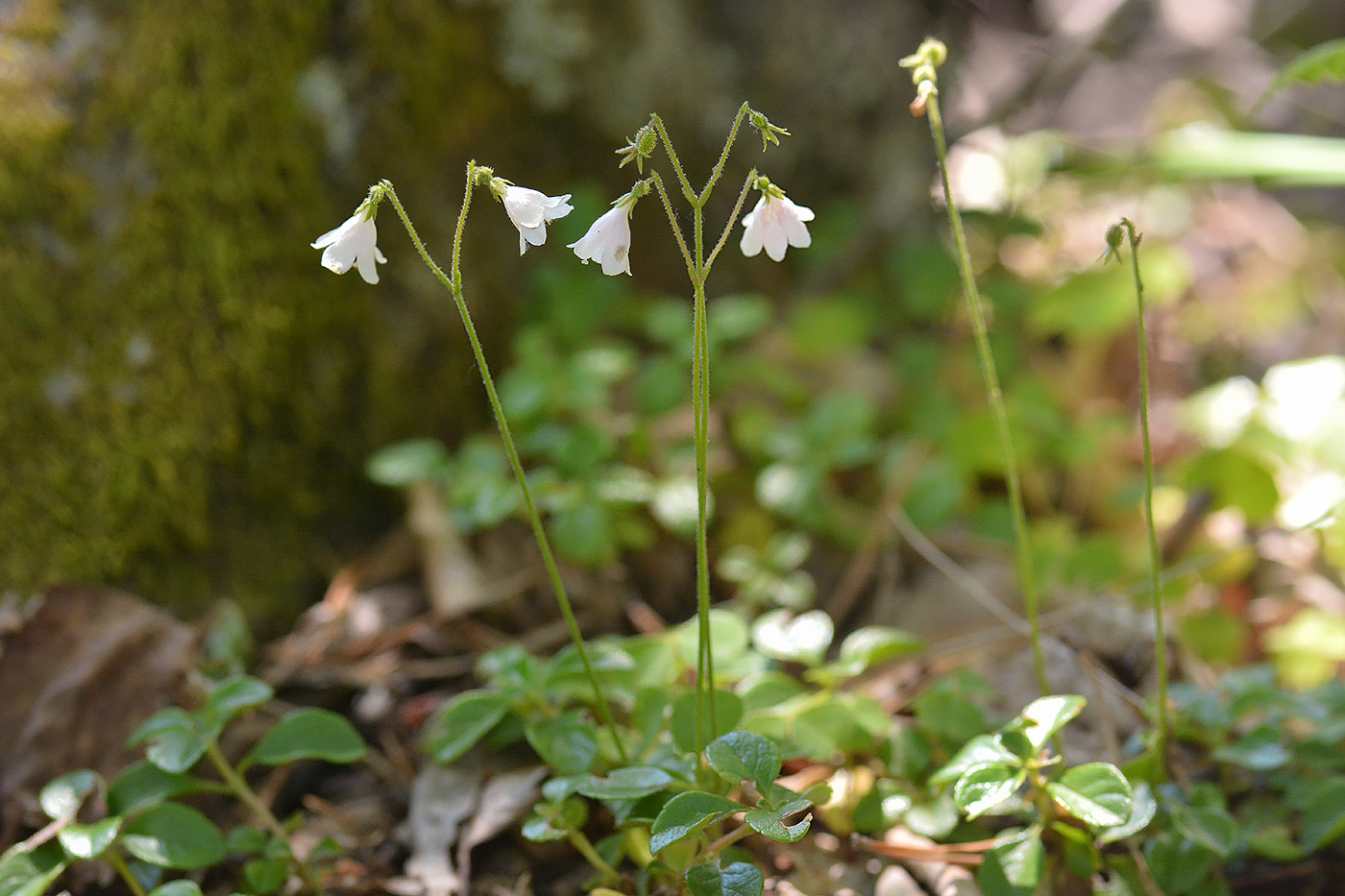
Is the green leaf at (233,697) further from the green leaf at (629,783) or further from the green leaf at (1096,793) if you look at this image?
the green leaf at (1096,793)

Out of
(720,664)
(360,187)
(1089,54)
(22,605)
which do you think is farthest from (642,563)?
(1089,54)

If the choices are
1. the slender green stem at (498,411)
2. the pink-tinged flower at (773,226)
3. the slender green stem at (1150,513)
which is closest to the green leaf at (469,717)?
the slender green stem at (498,411)

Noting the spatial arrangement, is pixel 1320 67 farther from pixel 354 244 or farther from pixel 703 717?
pixel 354 244

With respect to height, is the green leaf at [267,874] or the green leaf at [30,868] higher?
the green leaf at [30,868]

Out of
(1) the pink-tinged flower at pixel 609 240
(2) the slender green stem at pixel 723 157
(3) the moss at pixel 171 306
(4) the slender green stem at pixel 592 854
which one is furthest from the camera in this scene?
(3) the moss at pixel 171 306

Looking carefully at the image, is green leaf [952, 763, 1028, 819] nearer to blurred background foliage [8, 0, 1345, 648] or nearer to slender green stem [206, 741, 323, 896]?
blurred background foliage [8, 0, 1345, 648]

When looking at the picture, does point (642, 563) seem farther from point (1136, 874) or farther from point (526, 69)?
point (526, 69)
